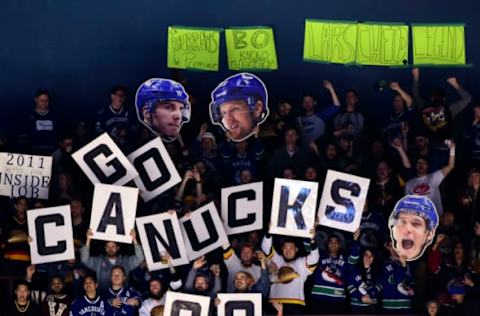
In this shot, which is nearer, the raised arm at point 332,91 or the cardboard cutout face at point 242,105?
the cardboard cutout face at point 242,105

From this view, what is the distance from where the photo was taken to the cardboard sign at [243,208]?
1770cm

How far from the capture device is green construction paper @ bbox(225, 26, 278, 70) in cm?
1923

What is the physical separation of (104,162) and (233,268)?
5.21 feet

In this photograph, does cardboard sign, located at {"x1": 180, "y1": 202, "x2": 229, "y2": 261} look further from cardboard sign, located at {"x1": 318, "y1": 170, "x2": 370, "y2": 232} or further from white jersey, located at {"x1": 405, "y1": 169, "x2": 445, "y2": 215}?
white jersey, located at {"x1": 405, "y1": 169, "x2": 445, "y2": 215}

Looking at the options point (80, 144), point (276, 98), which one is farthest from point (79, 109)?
point (276, 98)

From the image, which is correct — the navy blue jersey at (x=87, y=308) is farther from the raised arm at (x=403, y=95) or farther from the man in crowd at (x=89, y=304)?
the raised arm at (x=403, y=95)

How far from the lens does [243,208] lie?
1775 cm

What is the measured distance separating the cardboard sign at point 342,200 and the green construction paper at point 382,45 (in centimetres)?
202

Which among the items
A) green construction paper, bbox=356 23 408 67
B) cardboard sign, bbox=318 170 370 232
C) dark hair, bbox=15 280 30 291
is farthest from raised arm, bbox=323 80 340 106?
dark hair, bbox=15 280 30 291

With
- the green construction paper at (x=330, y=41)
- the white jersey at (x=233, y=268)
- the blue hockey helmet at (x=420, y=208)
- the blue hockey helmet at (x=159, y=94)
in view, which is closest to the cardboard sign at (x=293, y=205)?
the white jersey at (x=233, y=268)

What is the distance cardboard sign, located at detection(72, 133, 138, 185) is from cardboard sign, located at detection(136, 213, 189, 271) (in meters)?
0.49

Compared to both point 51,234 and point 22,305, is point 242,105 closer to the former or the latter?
point 51,234

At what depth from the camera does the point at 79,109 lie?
1942cm

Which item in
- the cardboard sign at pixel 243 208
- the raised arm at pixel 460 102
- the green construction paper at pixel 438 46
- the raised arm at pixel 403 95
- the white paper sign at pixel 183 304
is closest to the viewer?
the white paper sign at pixel 183 304
